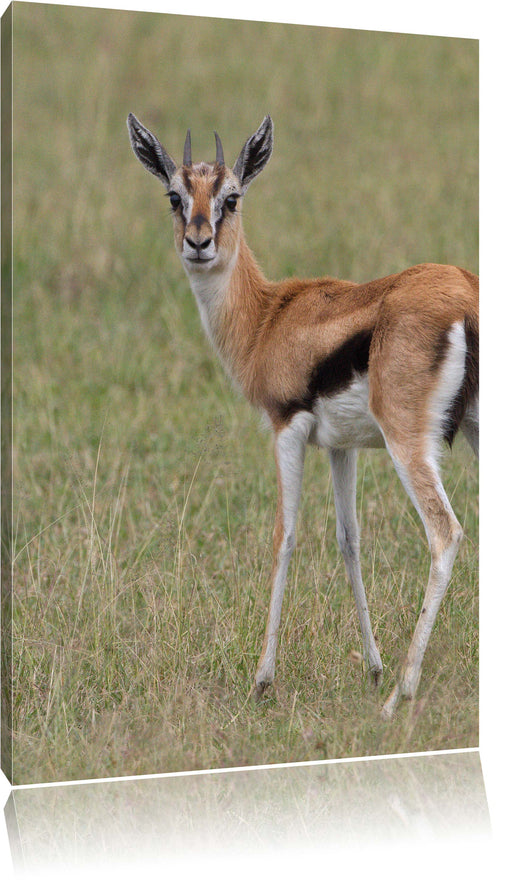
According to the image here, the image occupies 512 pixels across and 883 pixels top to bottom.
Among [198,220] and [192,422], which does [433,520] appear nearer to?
[198,220]

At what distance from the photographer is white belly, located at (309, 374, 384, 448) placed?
489 cm

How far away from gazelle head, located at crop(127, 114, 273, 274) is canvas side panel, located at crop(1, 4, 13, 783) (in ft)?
1.90

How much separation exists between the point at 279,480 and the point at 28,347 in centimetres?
353

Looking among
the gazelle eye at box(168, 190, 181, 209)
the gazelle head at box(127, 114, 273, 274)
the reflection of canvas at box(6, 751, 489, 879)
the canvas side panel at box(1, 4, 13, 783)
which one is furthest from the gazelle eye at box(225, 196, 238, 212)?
the reflection of canvas at box(6, 751, 489, 879)

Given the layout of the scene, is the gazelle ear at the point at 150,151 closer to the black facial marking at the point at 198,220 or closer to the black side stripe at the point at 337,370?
the black facial marking at the point at 198,220

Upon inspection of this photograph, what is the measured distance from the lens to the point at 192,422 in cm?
752

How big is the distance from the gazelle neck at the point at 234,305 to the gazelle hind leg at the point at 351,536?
1.63ft

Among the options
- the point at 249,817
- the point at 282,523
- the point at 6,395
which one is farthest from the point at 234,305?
the point at 249,817

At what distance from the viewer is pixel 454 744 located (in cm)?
530

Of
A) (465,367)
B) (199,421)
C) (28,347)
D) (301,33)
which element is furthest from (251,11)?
(28,347)

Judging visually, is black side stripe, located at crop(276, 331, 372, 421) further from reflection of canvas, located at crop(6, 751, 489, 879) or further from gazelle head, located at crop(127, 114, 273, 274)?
reflection of canvas, located at crop(6, 751, 489, 879)

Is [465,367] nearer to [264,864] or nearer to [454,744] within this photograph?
[454,744]

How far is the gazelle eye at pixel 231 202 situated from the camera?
17.0ft

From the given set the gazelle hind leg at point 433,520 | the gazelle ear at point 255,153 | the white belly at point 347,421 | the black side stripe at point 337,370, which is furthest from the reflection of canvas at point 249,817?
the gazelle ear at point 255,153
